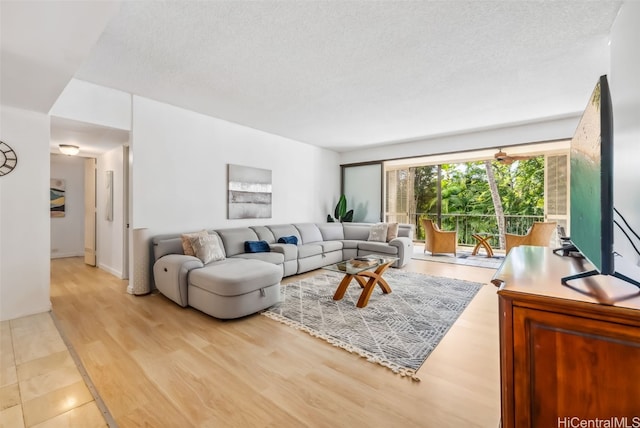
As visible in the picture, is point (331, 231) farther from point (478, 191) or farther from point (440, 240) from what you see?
point (478, 191)

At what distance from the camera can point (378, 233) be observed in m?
5.47

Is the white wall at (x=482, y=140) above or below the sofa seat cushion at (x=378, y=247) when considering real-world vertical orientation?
above

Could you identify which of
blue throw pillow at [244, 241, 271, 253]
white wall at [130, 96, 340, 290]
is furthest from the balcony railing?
blue throw pillow at [244, 241, 271, 253]

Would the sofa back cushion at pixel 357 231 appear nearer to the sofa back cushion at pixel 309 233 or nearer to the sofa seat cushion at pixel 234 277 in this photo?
the sofa back cushion at pixel 309 233

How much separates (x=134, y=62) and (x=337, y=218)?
5.01 metres

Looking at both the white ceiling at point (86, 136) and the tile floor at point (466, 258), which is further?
the tile floor at point (466, 258)

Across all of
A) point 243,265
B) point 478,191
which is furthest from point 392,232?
point 478,191

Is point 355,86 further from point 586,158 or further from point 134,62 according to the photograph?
point 586,158

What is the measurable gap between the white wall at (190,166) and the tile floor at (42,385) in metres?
1.16

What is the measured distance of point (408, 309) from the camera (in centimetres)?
292

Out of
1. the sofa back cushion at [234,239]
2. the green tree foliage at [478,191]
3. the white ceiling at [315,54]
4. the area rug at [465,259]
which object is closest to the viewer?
the white ceiling at [315,54]

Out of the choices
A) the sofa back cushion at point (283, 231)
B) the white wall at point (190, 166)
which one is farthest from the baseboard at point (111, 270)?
the sofa back cushion at point (283, 231)

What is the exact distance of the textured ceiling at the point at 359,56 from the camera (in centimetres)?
198

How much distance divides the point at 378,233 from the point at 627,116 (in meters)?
3.93
